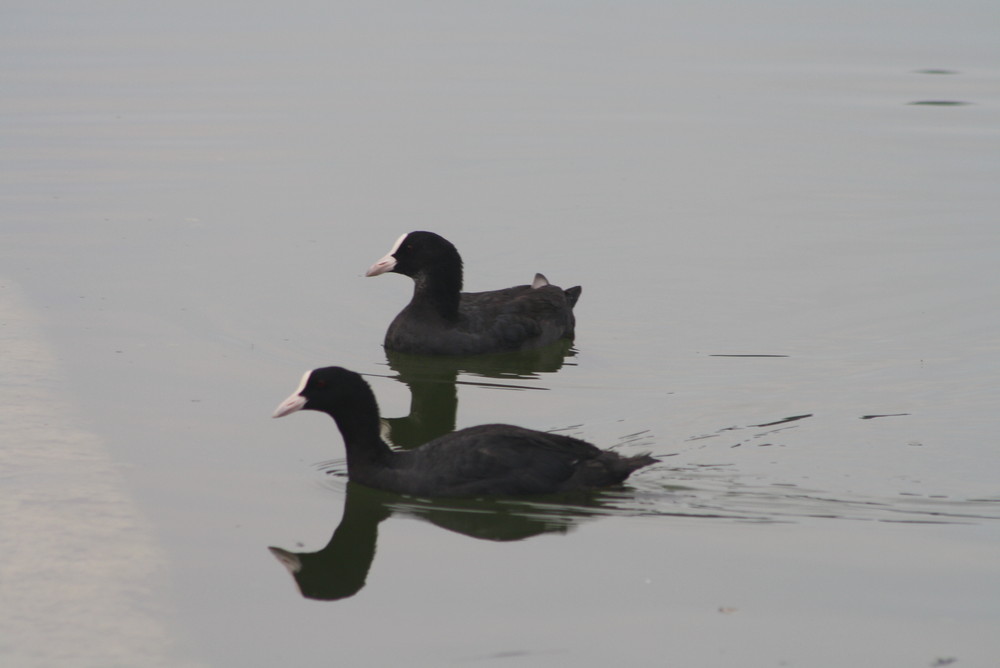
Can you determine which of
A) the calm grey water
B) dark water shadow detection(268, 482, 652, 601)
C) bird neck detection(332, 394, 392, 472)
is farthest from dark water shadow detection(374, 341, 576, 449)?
dark water shadow detection(268, 482, 652, 601)

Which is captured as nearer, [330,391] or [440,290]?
[330,391]

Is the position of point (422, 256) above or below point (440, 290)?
above

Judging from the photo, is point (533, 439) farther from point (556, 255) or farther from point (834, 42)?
point (834, 42)

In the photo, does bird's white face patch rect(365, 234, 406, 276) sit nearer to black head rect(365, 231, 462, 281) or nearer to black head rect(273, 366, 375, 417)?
black head rect(365, 231, 462, 281)

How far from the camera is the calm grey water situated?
770 centimetres

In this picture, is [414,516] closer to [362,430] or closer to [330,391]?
[362,430]

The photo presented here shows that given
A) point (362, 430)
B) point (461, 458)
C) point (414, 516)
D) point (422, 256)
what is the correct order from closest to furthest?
point (414, 516), point (461, 458), point (362, 430), point (422, 256)

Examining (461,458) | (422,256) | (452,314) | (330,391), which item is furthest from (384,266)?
(461,458)

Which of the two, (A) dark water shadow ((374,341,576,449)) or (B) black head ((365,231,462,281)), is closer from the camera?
(A) dark water shadow ((374,341,576,449))

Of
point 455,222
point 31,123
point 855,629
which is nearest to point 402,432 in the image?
point 855,629

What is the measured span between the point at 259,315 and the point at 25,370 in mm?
2379

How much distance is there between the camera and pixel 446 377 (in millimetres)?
12375

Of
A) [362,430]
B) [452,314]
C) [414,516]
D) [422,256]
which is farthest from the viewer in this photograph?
[422,256]

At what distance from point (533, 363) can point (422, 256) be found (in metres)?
1.40
